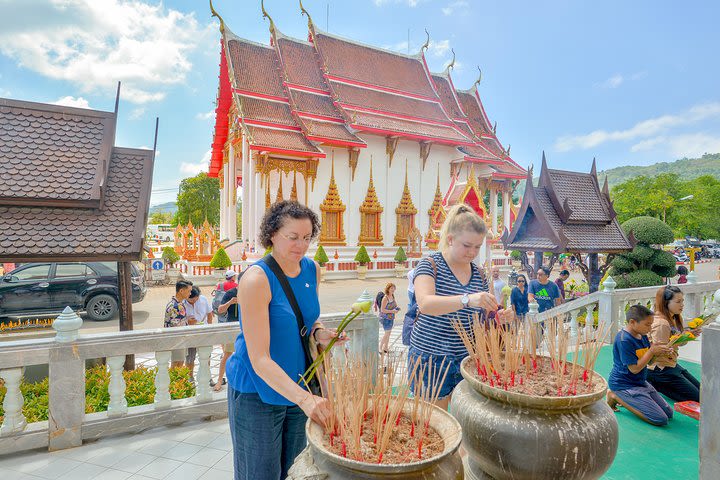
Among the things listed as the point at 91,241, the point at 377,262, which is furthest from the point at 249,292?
the point at 377,262

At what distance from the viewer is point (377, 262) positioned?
66.4ft

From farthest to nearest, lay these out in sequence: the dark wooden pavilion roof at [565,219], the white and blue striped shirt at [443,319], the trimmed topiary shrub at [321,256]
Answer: the trimmed topiary shrub at [321,256], the dark wooden pavilion roof at [565,219], the white and blue striped shirt at [443,319]

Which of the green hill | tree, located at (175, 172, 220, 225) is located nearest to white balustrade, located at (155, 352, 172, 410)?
tree, located at (175, 172, 220, 225)

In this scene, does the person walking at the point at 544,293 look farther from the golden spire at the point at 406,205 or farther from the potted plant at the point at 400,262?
the golden spire at the point at 406,205

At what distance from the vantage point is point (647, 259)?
941cm

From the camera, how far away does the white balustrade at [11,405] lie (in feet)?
10.4

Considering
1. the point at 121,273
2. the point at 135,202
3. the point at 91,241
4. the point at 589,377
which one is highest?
the point at 135,202

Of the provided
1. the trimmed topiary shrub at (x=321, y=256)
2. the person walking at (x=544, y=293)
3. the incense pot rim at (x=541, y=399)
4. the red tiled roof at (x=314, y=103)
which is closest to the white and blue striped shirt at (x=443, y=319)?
the incense pot rim at (x=541, y=399)

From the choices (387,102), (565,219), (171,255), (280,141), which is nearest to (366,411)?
(565,219)

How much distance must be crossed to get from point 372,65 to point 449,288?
23.5 meters

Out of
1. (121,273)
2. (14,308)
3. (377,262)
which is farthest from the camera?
(377,262)

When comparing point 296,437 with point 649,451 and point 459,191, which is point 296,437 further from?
point 459,191

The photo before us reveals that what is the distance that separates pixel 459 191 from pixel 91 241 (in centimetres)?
1590

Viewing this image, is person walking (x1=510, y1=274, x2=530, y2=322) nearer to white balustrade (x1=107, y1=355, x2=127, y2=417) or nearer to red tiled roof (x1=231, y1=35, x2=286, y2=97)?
white balustrade (x1=107, y1=355, x2=127, y2=417)
